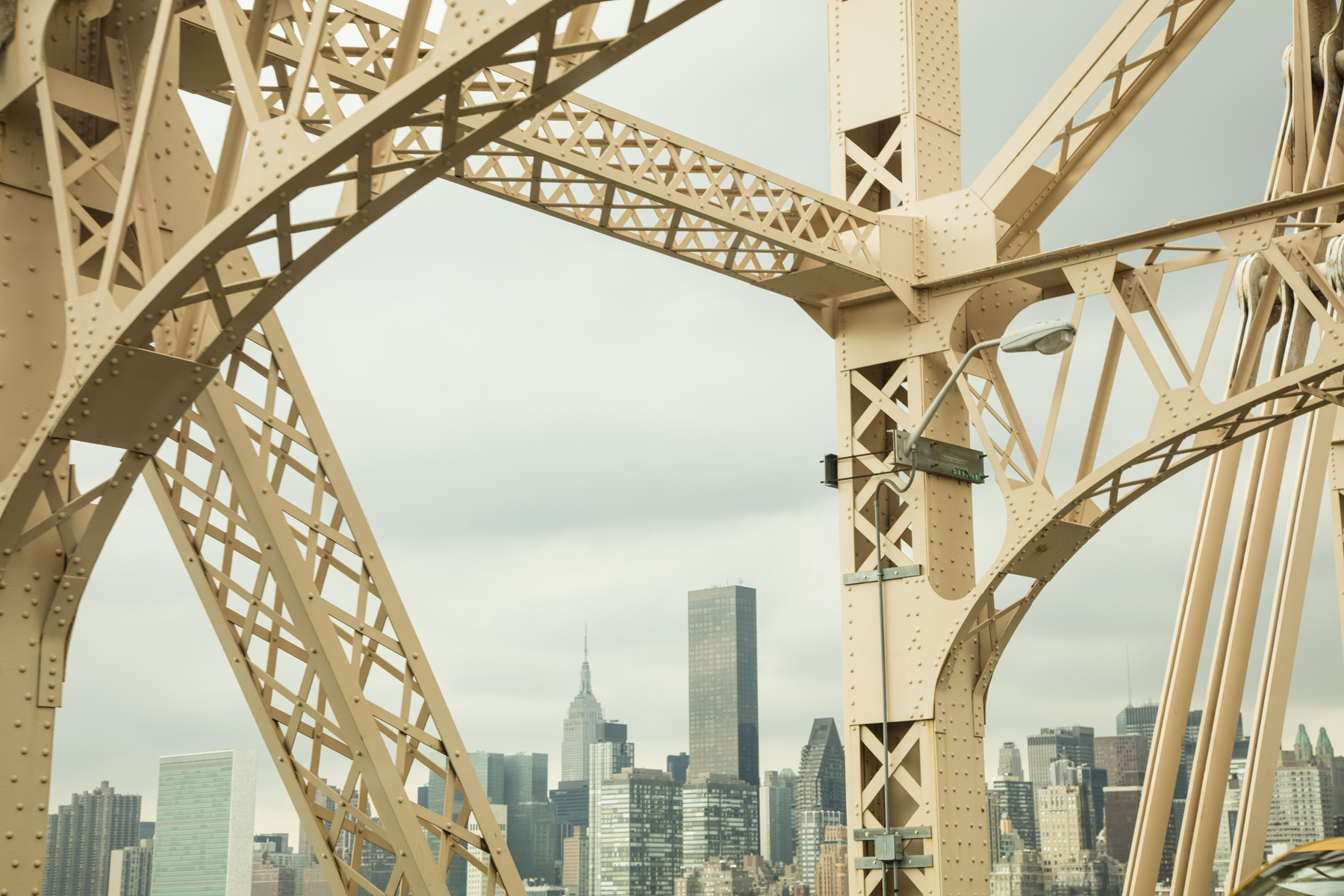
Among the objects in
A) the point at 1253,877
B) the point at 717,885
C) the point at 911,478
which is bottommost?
the point at 717,885

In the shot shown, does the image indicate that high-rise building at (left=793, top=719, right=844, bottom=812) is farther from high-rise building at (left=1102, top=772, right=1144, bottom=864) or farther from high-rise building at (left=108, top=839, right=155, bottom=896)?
high-rise building at (left=108, top=839, right=155, bottom=896)

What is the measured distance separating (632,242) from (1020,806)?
2505cm

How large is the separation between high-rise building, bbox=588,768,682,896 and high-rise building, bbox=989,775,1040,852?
29.4 ft

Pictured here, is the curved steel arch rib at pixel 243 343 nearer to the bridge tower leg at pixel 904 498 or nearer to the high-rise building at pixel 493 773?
the bridge tower leg at pixel 904 498

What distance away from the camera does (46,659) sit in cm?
600

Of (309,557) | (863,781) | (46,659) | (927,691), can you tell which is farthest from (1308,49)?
(46,659)

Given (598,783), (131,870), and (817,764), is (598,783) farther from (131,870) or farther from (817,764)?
(131,870)

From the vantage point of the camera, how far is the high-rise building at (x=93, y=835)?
11399 millimetres

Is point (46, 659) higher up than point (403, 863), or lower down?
higher up

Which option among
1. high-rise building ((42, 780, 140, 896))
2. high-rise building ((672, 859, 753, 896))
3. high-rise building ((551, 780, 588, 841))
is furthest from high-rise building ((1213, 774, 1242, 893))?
high-rise building ((551, 780, 588, 841))

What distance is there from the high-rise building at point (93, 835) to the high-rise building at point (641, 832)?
16.6 meters

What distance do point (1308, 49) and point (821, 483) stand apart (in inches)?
216

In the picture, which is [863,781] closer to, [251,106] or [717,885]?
[251,106]

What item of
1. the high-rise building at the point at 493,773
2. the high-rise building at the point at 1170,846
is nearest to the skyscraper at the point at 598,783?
the high-rise building at the point at 493,773
